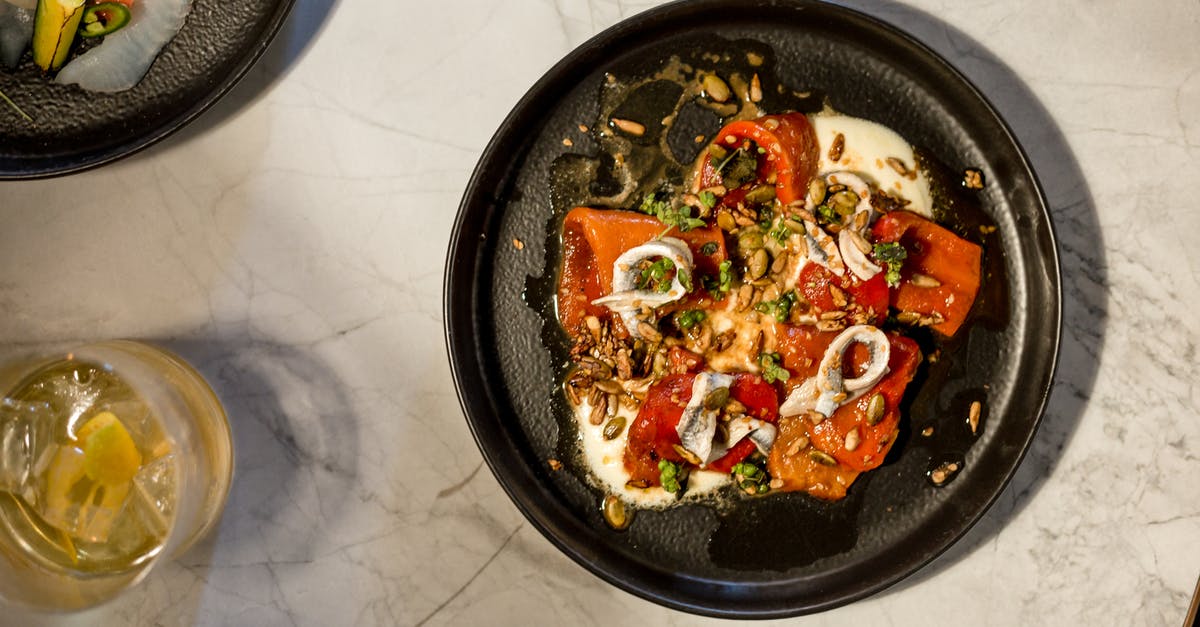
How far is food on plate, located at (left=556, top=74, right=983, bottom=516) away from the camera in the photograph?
1627 millimetres

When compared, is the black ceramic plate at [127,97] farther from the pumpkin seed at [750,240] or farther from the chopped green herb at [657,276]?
the pumpkin seed at [750,240]

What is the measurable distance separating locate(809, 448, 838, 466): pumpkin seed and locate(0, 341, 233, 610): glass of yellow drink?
1182mm

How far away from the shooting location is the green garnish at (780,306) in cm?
168

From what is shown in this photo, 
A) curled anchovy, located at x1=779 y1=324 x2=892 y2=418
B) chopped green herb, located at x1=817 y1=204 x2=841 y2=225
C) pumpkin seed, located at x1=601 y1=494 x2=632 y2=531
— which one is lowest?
pumpkin seed, located at x1=601 y1=494 x2=632 y2=531

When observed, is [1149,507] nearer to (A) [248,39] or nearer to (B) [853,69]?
(B) [853,69]

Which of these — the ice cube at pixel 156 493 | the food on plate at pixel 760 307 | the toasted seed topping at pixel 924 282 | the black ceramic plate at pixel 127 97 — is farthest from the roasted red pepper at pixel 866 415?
Answer: the black ceramic plate at pixel 127 97

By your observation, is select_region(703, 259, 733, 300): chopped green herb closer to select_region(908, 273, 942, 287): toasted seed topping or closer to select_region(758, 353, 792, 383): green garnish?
select_region(758, 353, 792, 383): green garnish

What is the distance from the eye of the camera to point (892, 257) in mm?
1585

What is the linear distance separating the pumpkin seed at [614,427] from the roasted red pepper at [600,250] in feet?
0.63

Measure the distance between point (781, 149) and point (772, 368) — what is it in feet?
1.36

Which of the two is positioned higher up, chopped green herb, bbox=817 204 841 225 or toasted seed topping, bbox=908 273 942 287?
chopped green herb, bbox=817 204 841 225

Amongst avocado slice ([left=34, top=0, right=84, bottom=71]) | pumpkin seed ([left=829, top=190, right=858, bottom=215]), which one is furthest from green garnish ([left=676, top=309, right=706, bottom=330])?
avocado slice ([left=34, top=0, right=84, bottom=71])

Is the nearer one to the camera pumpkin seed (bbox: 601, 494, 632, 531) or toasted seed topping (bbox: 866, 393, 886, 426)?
toasted seed topping (bbox: 866, 393, 886, 426)

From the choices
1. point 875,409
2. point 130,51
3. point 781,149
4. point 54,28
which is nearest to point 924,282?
point 875,409
